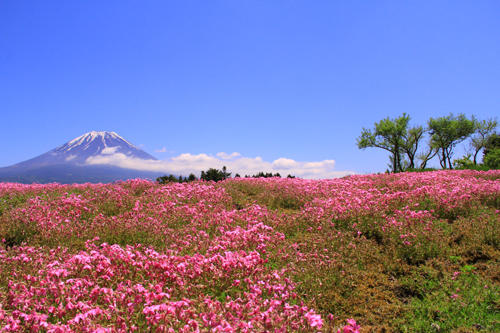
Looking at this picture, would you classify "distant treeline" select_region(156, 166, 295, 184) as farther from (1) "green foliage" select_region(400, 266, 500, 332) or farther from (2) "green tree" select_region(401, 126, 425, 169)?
(2) "green tree" select_region(401, 126, 425, 169)

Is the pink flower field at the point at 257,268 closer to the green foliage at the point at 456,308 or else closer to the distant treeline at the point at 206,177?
the green foliage at the point at 456,308

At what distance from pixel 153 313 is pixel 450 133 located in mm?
60271

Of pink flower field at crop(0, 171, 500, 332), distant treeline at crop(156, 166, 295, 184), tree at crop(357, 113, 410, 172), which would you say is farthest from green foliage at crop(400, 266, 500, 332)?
tree at crop(357, 113, 410, 172)

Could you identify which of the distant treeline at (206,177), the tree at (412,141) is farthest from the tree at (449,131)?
the distant treeline at (206,177)

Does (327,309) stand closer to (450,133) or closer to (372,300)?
(372,300)

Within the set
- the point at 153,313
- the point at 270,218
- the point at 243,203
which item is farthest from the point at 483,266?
the point at 243,203

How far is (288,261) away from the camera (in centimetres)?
555

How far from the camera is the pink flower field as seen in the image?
3227 mm

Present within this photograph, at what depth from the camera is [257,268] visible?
4316 mm

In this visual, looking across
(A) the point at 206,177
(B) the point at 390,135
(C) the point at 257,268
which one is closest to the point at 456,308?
(C) the point at 257,268

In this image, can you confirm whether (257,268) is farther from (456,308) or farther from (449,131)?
(449,131)

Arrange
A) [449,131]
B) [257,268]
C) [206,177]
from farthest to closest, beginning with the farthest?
1. [449,131]
2. [206,177]
3. [257,268]

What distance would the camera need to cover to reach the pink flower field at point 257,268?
3227 mm

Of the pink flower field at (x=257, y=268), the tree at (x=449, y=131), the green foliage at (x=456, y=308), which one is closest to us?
the pink flower field at (x=257, y=268)
